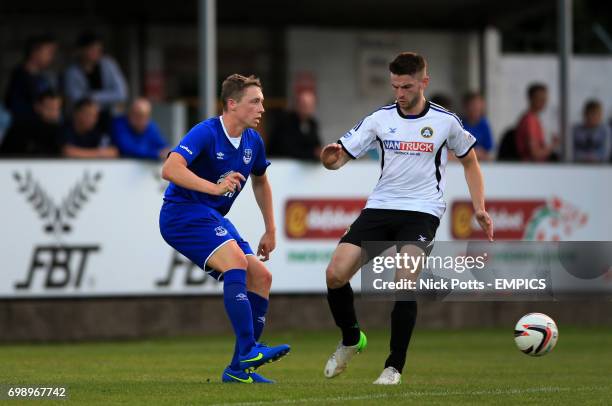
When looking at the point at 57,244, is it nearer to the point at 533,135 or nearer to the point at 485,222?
Result: the point at 533,135

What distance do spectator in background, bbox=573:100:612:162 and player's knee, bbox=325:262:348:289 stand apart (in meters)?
10.2

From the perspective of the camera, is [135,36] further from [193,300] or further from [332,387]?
[332,387]

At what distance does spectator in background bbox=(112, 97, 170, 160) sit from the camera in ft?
51.7

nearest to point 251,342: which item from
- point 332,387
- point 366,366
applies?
point 332,387

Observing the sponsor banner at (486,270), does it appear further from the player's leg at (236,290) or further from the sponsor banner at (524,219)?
the player's leg at (236,290)

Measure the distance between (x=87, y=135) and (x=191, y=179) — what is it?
7.29 m

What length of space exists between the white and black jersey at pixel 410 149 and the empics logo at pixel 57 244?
21.1 feet

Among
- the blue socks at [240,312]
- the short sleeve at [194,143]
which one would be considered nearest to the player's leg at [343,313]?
the blue socks at [240,312]

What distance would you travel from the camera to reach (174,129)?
61.5 feet

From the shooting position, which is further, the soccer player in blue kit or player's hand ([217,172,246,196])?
the soccer player in blue kit

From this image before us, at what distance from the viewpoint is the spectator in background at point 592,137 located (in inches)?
749

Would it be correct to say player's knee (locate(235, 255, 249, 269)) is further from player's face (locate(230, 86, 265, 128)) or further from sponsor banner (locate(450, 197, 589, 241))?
sponsor banner (locate(450, 197, 589, 241))

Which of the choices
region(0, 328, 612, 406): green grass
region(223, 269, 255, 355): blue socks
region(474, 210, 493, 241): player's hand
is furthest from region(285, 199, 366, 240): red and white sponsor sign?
region(223, 269, 255, 355): blue socks

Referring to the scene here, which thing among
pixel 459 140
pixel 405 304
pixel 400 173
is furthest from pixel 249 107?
pixel 405 304
